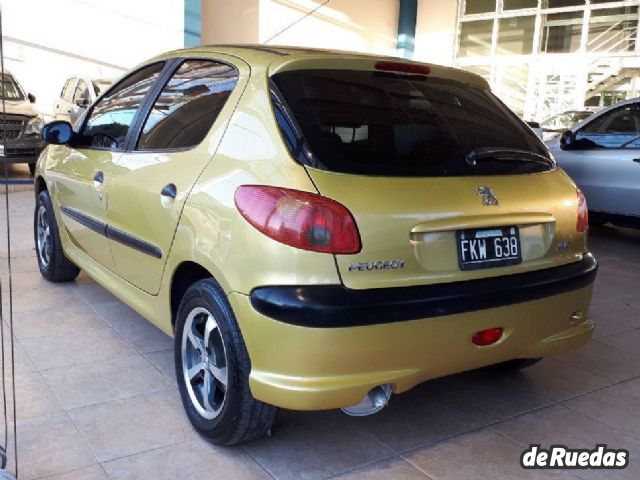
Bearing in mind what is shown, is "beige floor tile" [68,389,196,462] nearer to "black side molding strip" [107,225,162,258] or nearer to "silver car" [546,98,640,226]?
"black side molding strip" [107,225,162,258]

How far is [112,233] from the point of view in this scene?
333 centimetres

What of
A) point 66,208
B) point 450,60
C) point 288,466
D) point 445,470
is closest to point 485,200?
point 445,470

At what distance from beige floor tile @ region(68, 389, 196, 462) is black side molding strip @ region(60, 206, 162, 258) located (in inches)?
26.8

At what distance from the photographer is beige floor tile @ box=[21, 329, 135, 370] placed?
11.0 ft

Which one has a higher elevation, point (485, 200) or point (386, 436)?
point (485, 200)

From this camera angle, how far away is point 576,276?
2691 mm

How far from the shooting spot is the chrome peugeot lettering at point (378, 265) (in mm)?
2162

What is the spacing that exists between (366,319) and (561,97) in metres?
16.6

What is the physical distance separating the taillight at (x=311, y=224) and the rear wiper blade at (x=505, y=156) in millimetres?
693

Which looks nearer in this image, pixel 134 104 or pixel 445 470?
pixel 445 470

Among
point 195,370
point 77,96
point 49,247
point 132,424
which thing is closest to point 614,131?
point 49,247

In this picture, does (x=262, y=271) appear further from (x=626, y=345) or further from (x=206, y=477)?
(x=626, y=345)

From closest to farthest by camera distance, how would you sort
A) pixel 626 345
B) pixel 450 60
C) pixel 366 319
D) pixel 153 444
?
pixel 366 319, pixel 153 444, pixel 626 345, pixel 450 60

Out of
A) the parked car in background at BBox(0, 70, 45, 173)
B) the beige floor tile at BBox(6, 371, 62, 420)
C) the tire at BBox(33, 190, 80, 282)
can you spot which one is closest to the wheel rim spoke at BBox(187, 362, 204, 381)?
the beige floor tile at BBox(6, 371, 62, 420)
